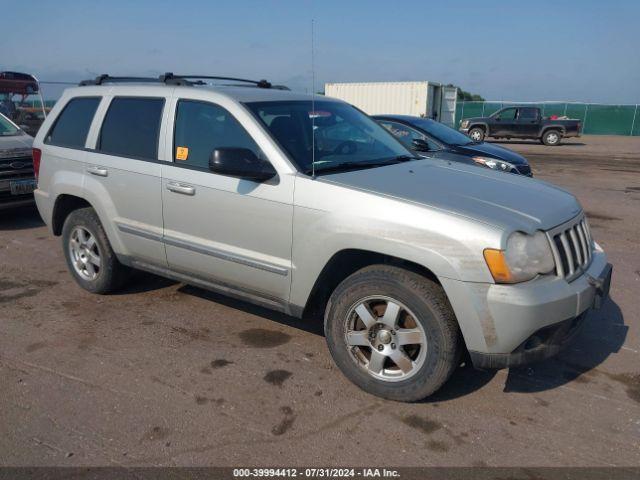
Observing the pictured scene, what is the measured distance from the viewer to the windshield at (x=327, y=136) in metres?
3.76

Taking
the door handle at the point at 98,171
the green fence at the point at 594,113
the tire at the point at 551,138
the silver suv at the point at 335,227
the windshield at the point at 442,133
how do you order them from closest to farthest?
the silver suv at the point at 335,227
the door handle at the point at 98,171
the windshield at the point at 442,133
the tire at the point at 551,138
the green fence at the point at 594,113

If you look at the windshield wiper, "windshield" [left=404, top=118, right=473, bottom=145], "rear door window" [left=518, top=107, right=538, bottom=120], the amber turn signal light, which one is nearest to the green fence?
"rear door window" [left=518, top=107, right=538, bottom=120]

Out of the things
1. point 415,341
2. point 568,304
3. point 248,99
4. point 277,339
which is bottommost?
point 277,339

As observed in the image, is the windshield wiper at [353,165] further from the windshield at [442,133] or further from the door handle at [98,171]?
the windshield at [442,133]

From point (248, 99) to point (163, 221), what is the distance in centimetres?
114

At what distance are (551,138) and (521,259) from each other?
24769 mm

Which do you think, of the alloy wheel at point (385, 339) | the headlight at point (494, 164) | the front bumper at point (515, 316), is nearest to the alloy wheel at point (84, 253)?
the alloy wheel at point (385, 339)

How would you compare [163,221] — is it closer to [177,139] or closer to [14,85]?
[177,139]

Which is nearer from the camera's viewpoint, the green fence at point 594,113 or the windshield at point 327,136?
the windshield at point 327,136

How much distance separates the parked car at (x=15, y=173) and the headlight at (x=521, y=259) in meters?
6.91

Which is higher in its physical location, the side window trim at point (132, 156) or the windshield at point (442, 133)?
the side window trim at point (132, 156)

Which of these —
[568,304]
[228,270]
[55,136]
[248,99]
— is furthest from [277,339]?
[55,136]

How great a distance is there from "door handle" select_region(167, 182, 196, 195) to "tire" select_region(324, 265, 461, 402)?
1.32 metres

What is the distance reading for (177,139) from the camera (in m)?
4.14
